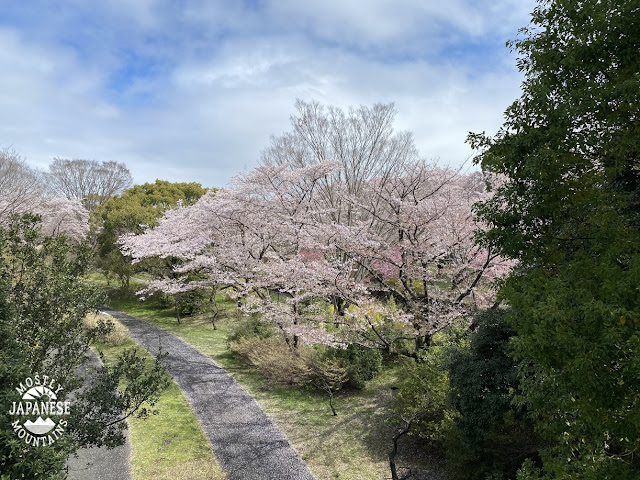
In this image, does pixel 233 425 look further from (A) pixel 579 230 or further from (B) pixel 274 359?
(A) pixel 579 230

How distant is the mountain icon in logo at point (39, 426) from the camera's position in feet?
11.7

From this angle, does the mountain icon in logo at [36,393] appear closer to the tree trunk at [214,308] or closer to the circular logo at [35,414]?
the circular logo at [35,414]

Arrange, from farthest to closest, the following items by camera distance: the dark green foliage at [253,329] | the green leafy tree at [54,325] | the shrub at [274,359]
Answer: the dark green foliage at [253,329]
the shrub at [274,359]
the green leafy tree at [54,325]

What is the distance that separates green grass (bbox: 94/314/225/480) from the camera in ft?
22.9

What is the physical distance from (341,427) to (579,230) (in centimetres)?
697

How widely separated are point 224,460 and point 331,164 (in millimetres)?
9569

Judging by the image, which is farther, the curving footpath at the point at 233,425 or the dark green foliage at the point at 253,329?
the dark green foliage at the point at 253,329

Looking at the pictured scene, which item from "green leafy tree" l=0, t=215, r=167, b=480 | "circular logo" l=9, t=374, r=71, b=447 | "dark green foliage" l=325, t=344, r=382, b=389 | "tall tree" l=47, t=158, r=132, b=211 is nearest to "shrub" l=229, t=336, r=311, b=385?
"dark green foliage" l=325, t=344, r=382, b=389

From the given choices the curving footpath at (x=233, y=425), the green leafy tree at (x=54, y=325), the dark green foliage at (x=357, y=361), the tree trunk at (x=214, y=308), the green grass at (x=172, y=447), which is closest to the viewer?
the green leafy tree at (x=54, y=325)

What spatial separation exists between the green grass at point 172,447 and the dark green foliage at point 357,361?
418cm

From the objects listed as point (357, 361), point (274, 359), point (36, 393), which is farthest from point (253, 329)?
point (36, 393)

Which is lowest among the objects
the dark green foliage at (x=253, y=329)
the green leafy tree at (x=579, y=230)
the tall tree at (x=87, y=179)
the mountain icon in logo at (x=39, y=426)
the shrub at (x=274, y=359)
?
the shrub at (x=274, y=359)

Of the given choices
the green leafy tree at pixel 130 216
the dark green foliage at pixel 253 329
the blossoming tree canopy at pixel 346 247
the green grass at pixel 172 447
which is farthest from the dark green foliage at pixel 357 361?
the green leafy tree at pixel 130 216

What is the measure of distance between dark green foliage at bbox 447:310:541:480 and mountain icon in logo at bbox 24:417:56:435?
5.83 metres
